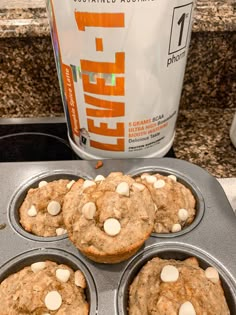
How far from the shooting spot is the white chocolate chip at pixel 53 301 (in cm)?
47

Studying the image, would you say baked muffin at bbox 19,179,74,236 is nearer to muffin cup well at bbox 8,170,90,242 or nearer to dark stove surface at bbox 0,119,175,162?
muffin cup well at bbox 8,170,90,242

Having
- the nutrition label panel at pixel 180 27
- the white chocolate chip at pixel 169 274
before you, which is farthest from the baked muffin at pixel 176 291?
the nutrition label panel at pixel 180 27

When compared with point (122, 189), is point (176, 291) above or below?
below

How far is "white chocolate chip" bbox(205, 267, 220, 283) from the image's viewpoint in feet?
1.62

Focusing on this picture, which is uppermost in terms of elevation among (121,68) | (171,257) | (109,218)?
(121,68)

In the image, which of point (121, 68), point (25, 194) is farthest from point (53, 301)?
point (121, 68)

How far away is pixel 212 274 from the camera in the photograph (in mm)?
498

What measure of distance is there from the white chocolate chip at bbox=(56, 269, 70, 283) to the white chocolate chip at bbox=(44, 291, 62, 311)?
1.0 inches

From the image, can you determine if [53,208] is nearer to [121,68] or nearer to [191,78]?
[121,68]

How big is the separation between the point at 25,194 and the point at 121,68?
32 centimetres

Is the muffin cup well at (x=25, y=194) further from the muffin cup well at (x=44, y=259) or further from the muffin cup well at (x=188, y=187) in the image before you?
the muffin cup well at (x=188, y=187)

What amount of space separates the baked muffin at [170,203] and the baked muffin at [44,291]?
0.57ft

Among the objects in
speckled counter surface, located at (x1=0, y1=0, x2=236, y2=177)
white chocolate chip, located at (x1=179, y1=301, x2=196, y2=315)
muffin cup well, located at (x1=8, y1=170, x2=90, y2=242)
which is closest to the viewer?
white chocolate chip, located at (x1=179, y1=301, x2=196, y2=315)

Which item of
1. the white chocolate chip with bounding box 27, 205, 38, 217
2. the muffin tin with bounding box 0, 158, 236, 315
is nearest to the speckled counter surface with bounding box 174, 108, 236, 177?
the muffin tin with bounding box 0, 158, 236, 315
